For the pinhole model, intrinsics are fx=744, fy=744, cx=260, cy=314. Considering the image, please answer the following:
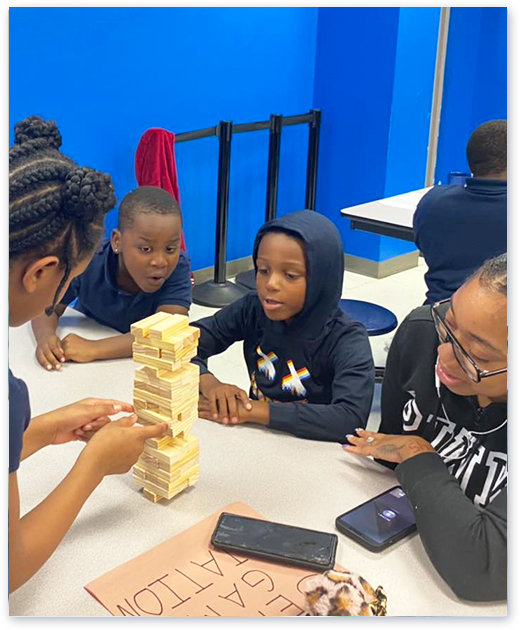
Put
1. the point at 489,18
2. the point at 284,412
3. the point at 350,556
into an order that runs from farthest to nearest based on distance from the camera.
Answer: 1. the point at 489,18
2. the point at 284,412
3. the point at 350,556

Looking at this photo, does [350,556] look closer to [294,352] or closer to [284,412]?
[284,412]

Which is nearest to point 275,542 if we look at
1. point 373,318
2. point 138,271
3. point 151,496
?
point 151,496

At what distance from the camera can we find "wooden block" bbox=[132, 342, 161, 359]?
1296 mm

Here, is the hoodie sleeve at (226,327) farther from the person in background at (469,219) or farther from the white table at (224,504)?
the person in background at (469,219)

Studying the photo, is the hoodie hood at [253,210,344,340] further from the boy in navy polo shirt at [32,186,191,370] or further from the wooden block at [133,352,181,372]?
the wooden block at [133,352,181,372]

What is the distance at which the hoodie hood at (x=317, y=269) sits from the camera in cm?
183

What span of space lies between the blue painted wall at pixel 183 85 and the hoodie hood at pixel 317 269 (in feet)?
6.96

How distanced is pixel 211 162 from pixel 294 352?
2.92 metres

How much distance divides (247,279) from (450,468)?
3.51 meters

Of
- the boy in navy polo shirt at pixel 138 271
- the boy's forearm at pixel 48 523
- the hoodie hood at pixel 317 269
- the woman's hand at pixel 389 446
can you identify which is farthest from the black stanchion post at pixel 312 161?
the boy's forearm at pixel 48 523

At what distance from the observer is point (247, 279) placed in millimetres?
4805

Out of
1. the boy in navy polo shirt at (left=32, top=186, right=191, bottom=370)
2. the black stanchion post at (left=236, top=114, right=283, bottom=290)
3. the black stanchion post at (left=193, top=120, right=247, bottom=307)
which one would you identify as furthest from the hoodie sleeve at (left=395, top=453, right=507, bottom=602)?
the black stanchion post at (left=236, top=114, right=283, bottom=290)

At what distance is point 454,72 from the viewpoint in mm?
5254
